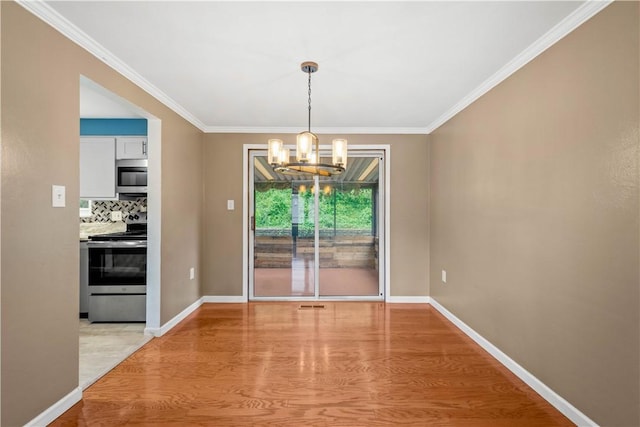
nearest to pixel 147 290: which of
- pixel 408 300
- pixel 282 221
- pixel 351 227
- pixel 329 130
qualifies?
pixel 282 221

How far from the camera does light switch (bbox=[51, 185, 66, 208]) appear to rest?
1.90 metres

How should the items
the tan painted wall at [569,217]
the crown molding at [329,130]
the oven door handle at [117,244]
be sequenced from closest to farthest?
1. the tan painted wall at [569,217]
2. the oven door handle at [117,244]
3. the crown molding at [329,130]

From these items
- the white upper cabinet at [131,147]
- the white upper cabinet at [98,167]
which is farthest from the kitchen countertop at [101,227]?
the white upper cabinet at [131,147]

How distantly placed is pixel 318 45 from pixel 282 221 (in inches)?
110

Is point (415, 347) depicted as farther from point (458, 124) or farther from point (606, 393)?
point (458, 124)

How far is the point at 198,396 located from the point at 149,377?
1.72 ft

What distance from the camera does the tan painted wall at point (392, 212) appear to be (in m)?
4.37

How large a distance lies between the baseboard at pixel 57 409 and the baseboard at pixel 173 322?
3.55ft

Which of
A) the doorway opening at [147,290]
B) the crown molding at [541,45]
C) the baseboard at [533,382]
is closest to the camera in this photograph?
the crown molding at [541,45]

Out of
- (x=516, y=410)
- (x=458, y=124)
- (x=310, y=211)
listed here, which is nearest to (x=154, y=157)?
(x=310, y=211)

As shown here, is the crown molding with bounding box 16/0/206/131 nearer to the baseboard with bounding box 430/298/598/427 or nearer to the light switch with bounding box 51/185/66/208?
the light switch with bounding box 51/185/66/208

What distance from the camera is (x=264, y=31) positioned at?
2012 mm

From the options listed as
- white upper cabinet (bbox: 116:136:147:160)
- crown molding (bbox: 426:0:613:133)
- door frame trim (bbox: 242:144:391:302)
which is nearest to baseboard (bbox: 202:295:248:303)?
door frame trim (bbox: 242:144:391:302)

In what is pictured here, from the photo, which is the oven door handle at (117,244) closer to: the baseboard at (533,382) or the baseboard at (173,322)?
the baseboard at (173,322)
